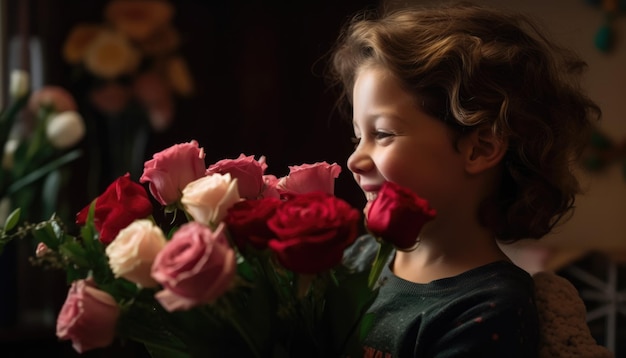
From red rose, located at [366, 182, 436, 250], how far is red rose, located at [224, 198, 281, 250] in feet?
A: 0.27

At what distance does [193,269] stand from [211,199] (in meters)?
0.09

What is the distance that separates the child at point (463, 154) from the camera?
0.93 metres

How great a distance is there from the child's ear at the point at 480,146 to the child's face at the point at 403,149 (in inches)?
0.4

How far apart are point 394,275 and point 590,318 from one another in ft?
8.92

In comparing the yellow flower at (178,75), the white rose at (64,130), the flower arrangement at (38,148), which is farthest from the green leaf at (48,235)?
the yellow flower at (178,75)

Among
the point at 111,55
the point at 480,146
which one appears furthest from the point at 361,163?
the point at 111,55

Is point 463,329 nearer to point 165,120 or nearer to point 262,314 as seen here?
point 262,314

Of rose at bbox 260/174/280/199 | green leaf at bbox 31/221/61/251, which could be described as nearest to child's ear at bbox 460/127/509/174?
rose at bbox 260/174/280/199

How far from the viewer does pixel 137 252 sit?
669 millimetres

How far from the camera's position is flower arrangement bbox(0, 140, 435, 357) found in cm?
66

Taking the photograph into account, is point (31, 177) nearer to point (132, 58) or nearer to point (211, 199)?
point (132, 58)

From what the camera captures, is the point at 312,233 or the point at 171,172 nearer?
the point at 312,233

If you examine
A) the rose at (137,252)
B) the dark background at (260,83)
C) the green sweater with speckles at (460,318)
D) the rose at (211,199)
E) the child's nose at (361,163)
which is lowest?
the dark background at (260,83)

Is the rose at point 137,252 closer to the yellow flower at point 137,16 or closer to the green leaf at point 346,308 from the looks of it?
the green leaf at point 346,308
